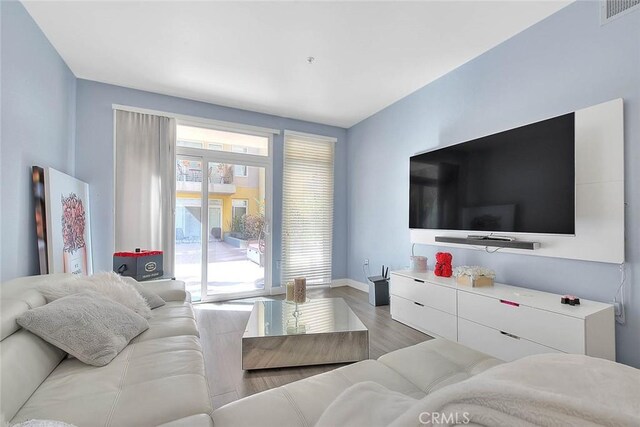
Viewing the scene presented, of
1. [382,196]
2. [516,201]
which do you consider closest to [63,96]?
[382,196]

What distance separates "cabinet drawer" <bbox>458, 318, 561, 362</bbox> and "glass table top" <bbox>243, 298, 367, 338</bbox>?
2.93 feet

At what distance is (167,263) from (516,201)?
369cm

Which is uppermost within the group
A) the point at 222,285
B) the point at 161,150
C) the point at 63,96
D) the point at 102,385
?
the point at 63,96

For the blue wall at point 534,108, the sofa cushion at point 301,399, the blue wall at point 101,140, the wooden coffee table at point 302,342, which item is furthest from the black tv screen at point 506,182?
the blue wall at point 101,140

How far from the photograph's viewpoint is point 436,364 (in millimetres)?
1258

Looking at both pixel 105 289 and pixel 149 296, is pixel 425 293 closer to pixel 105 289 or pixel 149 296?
pixel 149 296

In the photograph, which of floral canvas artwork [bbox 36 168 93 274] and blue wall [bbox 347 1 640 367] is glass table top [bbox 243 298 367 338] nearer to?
blue wall [bbox 347 1 640 367]

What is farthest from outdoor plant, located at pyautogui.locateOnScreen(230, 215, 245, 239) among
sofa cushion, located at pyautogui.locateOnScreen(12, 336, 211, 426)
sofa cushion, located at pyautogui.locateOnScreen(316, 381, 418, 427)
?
sofa cushion, located at pyautogui.locateOnScreen(316, 381, 418, 427)

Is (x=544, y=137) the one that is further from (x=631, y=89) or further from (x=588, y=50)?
(x=588, y=50)

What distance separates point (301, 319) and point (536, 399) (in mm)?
1870

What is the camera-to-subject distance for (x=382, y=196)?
152 inches

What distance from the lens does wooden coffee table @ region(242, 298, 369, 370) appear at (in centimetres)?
190

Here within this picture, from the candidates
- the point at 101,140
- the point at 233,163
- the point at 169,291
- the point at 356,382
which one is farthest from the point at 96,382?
the point at 233,163

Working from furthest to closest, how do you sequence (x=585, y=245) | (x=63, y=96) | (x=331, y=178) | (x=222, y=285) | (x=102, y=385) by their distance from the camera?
1. (x=331, y=178)
2. (x=222, y=285)
3. (x=63, y=96)
4. (x=585, y=245)
5. (x=102, y=385)
